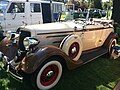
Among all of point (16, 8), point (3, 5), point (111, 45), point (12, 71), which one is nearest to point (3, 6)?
point (3, 5)

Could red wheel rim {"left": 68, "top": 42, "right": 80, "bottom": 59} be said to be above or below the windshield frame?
below

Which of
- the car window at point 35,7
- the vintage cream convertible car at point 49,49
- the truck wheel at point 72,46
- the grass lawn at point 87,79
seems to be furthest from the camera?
the car window at point 35,7

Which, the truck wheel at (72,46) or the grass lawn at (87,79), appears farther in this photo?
the truck wheel at (72,46)

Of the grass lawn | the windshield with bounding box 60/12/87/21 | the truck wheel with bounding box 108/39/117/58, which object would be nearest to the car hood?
the windshield with bounding box 60/12/87/21

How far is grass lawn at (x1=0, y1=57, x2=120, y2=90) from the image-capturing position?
13.6ft

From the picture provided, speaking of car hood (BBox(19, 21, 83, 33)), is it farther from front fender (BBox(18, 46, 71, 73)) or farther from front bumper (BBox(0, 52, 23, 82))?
front bumper (BBox(0, 52, 23, 82))

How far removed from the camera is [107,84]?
4402mm

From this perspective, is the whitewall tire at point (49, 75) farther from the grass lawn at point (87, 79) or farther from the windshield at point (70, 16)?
the windshield at point (70, 16)

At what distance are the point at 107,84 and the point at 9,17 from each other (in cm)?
599

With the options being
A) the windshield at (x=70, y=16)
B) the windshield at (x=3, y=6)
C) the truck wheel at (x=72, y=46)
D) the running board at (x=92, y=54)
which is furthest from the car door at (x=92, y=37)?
the windshield at (x=3, y=6)

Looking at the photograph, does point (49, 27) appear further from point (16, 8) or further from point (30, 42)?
point (16, 8)

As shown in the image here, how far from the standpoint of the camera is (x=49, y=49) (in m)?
3.77

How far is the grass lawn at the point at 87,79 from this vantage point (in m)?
4.14

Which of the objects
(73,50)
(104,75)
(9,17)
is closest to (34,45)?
(73,50)
